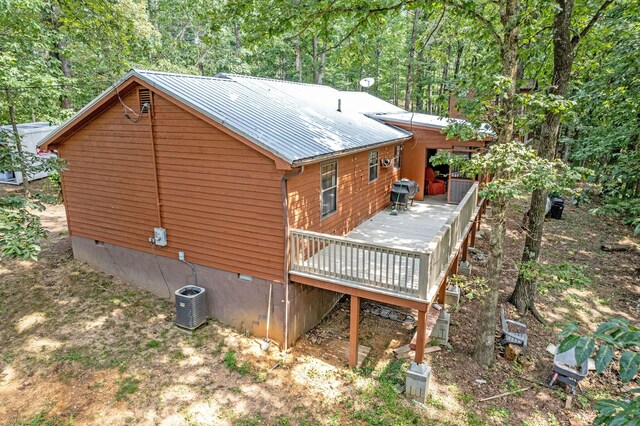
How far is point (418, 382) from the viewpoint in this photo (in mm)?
7207

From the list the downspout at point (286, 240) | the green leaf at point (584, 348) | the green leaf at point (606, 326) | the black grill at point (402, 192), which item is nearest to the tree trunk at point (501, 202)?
the downspout at point (286, 240)

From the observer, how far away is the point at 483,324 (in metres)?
8.25

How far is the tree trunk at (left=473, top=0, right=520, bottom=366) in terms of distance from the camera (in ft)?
23.1

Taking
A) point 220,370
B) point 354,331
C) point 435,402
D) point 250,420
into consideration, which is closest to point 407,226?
point 354,331

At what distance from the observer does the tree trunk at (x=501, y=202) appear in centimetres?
704

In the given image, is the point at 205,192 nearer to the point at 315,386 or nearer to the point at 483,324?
the point at 315,386

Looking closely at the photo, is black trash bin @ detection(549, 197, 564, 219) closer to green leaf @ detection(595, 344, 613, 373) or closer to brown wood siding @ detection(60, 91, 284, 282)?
brown wood siding @ detection(60, 91, 284, 282)

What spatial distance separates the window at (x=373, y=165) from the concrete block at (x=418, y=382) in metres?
6.59

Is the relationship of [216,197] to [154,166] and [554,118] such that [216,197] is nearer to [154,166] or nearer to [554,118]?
[154,166]

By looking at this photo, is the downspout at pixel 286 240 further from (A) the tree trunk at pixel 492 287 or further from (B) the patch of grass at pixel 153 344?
(A) the tree trunk at pixel 492 287

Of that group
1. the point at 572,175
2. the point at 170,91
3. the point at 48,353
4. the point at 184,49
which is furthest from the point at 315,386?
the point at 184,49

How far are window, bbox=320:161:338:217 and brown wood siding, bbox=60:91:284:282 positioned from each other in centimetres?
192

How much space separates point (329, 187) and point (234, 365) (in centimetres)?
463

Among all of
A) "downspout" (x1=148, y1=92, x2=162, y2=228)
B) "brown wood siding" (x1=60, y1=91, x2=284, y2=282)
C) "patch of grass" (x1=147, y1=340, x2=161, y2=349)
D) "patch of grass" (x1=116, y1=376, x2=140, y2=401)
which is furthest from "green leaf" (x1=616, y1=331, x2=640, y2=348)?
"downspout" (x1=148, y1=92, x2=162, y2=228)
